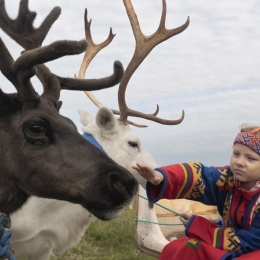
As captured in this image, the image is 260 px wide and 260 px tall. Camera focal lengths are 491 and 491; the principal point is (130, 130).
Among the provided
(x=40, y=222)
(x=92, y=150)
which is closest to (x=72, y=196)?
(x=92, y=150)

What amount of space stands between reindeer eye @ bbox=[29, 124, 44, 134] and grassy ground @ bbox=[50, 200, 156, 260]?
11.1ft

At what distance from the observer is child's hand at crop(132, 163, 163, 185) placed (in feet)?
8.81

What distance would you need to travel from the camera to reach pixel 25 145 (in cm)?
240

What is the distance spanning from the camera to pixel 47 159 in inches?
94.1

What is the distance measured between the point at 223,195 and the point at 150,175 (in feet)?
1.94

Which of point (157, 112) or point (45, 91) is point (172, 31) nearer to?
point (157, 112)

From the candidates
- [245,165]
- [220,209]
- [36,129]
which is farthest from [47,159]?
[220,209]

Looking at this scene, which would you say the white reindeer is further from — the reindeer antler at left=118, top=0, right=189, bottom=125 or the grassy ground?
the grassy ground

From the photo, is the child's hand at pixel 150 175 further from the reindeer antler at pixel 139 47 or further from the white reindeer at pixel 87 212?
the reindeer antler at pixel 139 47

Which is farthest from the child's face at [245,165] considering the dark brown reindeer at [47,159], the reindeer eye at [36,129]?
the reindeer eye at [36,129]

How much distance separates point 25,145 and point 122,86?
2.81 meters

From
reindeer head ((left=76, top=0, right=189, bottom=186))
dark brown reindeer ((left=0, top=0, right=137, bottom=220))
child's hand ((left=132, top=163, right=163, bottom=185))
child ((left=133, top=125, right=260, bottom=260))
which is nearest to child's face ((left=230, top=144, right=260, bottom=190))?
child ((left=133, top=125, right=260, bottom=260))

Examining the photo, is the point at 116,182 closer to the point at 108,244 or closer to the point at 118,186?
the point at 118,186

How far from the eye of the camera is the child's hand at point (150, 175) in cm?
269
